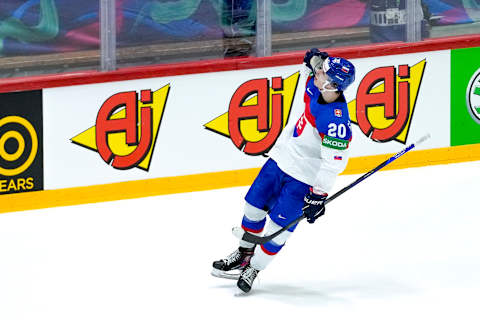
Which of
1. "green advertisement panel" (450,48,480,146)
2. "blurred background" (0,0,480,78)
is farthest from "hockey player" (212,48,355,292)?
"green advertisement panel" (450,48,480,146)

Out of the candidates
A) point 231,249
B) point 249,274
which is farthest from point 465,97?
point 249,274

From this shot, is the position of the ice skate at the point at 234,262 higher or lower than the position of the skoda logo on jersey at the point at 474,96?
lower

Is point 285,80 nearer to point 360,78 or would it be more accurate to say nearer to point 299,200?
point 360,78

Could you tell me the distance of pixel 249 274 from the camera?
23.2ft

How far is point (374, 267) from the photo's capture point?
7562 mm

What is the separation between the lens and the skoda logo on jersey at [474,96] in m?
9.49

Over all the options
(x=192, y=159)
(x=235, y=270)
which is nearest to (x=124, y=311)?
(x=235, y=270)

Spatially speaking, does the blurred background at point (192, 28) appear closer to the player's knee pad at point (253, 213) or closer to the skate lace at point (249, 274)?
the player's knee pad at point (253, 213)

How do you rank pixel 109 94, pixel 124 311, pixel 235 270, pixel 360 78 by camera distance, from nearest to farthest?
pixel 124 311 < pixel 235 270 < pixel 109 94 < pixel 360 78

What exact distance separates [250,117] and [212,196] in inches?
24.6

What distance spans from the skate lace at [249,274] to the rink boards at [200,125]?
172 centimetres

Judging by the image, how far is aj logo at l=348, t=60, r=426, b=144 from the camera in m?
9.17

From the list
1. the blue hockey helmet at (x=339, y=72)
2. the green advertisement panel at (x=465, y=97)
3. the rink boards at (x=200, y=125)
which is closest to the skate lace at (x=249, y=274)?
the blue hockey helmet at (x=339, y=72)

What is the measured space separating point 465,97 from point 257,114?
65.5 inches
